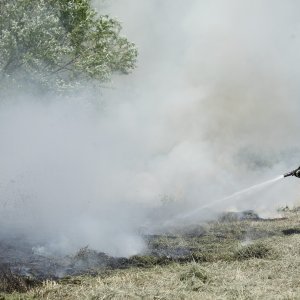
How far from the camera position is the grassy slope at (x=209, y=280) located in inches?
288

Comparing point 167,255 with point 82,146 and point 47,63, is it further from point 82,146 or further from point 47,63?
point 82,146

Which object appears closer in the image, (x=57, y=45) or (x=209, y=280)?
(x=209, y=280)

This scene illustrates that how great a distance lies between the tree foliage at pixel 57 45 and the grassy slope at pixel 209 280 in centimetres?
1027

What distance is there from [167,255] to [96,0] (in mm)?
17344

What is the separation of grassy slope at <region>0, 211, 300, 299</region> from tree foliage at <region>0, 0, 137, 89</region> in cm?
1027

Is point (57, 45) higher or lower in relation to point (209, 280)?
higher

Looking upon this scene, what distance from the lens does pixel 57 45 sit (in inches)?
719

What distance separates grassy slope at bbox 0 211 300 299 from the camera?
731 centimetres

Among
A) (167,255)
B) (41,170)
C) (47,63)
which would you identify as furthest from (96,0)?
(167,255)

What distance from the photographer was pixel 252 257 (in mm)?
11305

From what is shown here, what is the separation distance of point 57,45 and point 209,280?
1293 cm

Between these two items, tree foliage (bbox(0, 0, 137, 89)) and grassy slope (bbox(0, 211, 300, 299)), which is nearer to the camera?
grassy slope (bbox(0, 211, 300, 299))

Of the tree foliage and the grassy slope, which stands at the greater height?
the tree foliage

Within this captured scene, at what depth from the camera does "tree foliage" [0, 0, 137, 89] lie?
17.2 m
